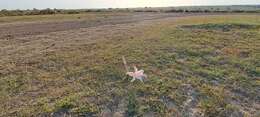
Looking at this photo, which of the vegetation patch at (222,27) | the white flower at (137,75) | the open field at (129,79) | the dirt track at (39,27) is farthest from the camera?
the vegetation patch at (222,27)

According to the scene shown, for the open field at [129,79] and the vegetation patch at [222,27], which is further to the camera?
the vegetation patch at [222,27]

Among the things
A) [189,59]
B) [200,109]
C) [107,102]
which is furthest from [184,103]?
[189,59]

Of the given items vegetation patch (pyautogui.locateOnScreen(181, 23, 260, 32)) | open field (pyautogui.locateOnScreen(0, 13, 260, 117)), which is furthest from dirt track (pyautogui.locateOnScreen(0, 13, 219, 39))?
vegetation patch (pyautogui.locateOnScreen(181, 23, 260, 32))

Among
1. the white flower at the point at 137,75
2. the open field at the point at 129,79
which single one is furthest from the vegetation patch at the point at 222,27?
the white flower at the point at 137,75

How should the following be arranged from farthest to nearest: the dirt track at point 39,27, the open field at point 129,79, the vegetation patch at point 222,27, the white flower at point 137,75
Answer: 1. the vegetation patch at point 222,27
2. the dirt track at point 39,27
3. the white flower at point 137,75
4. the open field at point 129,79

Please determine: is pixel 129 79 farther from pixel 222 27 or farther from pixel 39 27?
pixel 39 27

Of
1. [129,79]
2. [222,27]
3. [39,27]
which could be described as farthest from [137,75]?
[39,27]

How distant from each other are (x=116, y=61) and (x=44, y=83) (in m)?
1.94

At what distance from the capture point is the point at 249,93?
6.46 metres

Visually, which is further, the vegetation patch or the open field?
the vegetation patch

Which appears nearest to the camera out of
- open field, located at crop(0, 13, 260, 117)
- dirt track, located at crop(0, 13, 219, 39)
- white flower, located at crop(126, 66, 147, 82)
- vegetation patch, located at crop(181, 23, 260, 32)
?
open field, located at crop(0, 13, 260, 117)

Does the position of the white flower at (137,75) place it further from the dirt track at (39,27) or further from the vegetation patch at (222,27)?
the vegetation patch at (222,27)

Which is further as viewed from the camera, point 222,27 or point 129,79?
point 222,27

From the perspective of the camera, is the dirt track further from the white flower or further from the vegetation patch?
the white flower
